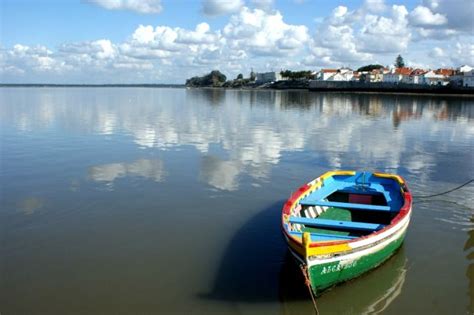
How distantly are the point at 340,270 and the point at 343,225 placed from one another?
5.64ft

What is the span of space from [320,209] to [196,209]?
4255 mm

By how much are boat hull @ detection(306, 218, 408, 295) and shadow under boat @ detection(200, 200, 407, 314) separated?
1.03 ft

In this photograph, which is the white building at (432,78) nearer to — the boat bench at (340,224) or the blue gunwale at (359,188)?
the blue gunwale at (359,188)

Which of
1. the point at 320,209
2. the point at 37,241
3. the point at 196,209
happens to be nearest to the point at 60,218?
→ the point at 37,241

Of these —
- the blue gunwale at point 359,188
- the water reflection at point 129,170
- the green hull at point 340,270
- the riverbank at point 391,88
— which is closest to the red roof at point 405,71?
the riverbank at point 391,88

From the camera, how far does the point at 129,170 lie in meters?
20.2

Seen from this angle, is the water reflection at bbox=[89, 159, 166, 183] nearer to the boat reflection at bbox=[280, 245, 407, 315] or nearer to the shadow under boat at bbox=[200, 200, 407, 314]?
the shadow under boat at bbox=[200, 200, 407, 314]

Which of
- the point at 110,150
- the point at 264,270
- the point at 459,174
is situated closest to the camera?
the point at 264,270

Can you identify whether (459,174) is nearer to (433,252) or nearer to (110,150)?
(433,252)

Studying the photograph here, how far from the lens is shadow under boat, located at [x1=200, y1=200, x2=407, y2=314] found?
934 cm

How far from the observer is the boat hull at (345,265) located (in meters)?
8.78

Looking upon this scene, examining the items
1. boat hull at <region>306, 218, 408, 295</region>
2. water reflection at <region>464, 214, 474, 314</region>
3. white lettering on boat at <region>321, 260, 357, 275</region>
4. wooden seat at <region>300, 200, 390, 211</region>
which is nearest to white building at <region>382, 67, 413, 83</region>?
water reflection at <region>464, 214, 474, 314</region>

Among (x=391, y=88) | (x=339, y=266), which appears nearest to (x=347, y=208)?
(x=339, y=266)

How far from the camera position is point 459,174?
69.4ft
